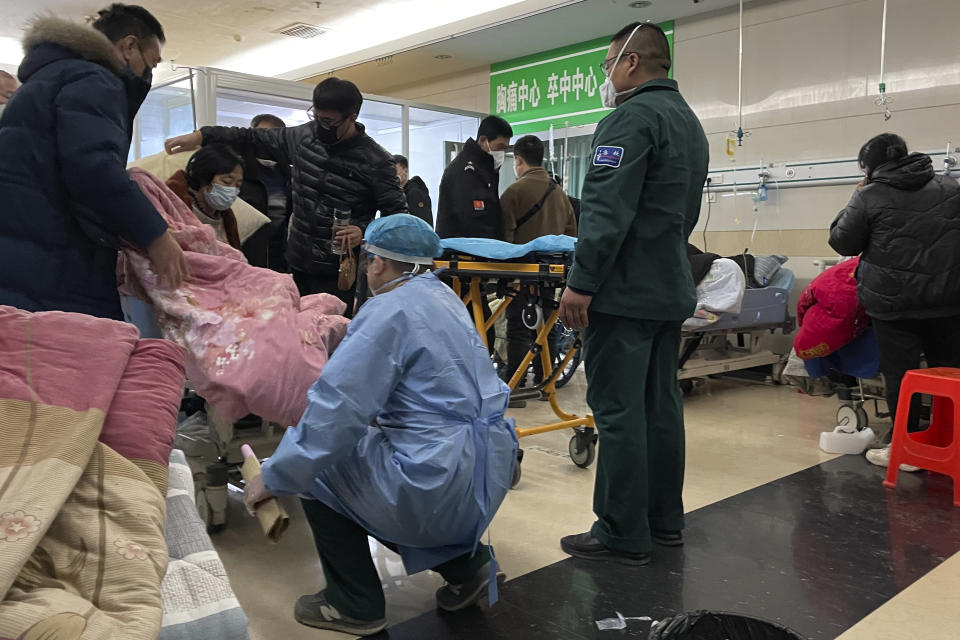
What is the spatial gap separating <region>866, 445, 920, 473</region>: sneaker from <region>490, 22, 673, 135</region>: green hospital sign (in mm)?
4398

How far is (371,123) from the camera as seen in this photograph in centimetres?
769

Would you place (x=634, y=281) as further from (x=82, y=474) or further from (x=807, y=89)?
(x=807, y=89)

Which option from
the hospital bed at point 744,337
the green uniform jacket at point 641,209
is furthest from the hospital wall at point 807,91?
the green uniform jacket at point 641,209

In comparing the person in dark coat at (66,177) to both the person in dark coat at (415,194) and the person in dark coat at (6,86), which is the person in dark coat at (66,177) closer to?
the person in dark coat at (6,86)

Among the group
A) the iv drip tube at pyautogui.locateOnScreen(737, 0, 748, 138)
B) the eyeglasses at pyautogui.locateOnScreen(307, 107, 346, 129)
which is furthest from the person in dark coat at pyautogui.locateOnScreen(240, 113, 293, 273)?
the iv drip tube at pyautogui.locateOnScreen(737, 0, 748, 138)

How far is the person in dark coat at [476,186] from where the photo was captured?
443cm

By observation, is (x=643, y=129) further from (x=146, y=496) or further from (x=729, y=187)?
(x=729, y=187)

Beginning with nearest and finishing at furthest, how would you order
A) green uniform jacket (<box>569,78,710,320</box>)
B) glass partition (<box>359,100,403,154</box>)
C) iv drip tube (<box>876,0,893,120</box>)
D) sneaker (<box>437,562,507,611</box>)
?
sneaker (<box>437,562,507,611</box>) < green uniform jacket (<box>569,78,710,320</box>) < iv drip tube (<box>876,0,893,120</box>) < glass partition (<box>359,100,403,154</box>)

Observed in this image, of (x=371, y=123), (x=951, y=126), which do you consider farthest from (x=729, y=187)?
(x=371, y=123)

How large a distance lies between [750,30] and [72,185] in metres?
5.78

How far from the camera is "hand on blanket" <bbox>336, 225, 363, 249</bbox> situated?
2988mm

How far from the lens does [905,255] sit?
350 cm

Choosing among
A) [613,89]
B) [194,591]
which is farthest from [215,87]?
[194,591]

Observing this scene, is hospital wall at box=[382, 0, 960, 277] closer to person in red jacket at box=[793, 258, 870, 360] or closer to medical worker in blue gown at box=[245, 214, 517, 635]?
person in red jacket at box=[793, 258, 870, 360]
